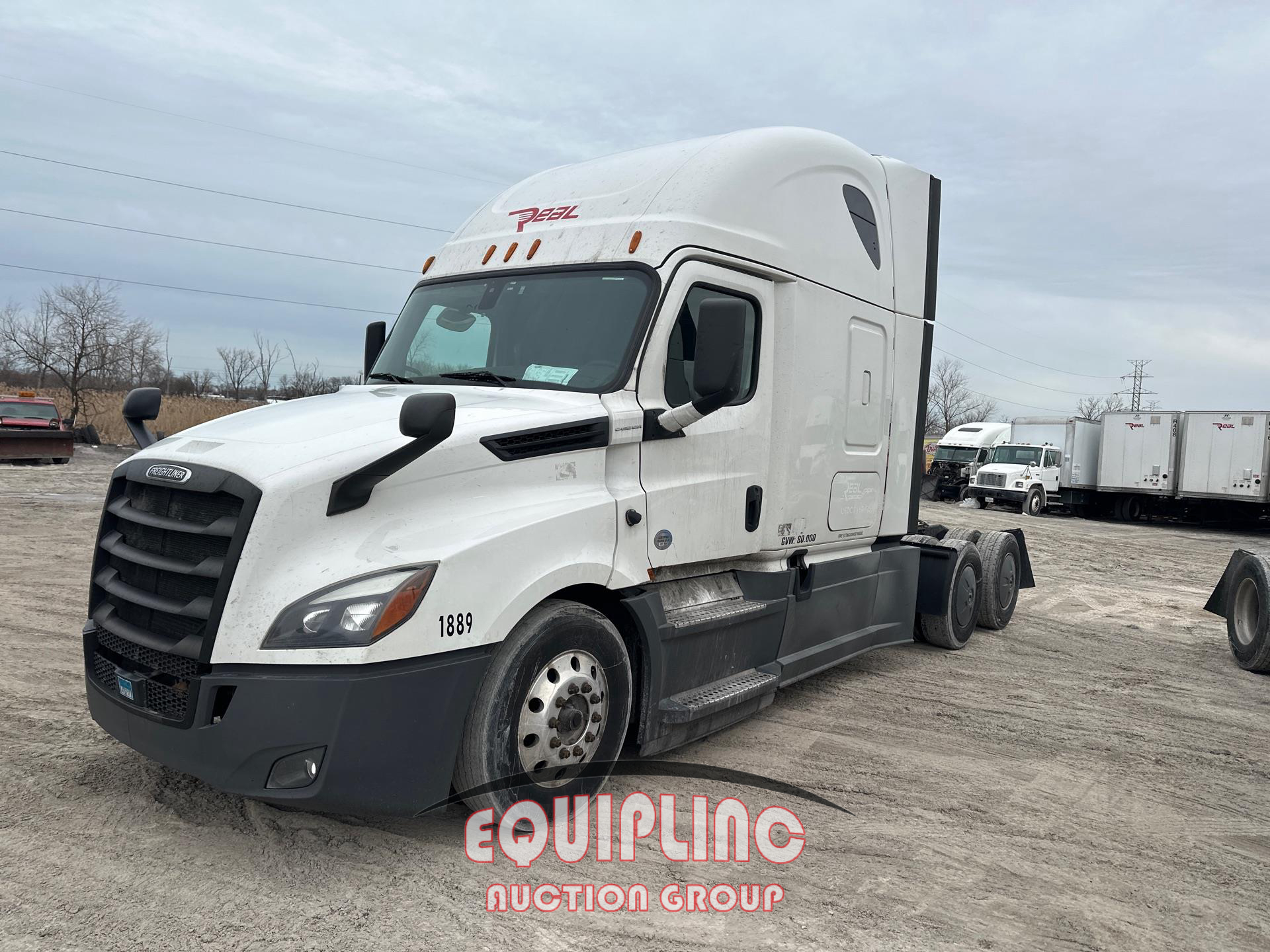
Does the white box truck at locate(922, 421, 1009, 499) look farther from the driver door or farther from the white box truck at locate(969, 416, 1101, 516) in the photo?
the driver door

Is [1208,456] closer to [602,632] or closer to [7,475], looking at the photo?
[602,632]

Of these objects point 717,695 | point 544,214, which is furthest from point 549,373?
point 717,695

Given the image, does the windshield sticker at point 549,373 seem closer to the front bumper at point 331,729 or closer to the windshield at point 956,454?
the front bumper at point 331,729

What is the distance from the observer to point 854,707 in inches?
245

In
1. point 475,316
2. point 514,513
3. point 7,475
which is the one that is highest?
point 475,316

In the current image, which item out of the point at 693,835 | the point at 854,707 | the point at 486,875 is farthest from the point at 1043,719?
the point at 486,875

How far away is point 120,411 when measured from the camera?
37.8 m

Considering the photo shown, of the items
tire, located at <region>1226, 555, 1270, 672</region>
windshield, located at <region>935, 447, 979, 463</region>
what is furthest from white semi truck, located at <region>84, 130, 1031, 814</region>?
windshield, located at <region>935, 447, 979, 463</region>

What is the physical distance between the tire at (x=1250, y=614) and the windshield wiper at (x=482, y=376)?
6883 mm

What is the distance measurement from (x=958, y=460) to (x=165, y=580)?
33.2 metres

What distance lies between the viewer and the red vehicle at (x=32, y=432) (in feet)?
79.2

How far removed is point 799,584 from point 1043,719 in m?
2.00

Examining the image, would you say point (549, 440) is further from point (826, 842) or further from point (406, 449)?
point (826, 842)

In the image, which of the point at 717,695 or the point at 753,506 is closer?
the point at 717,695
